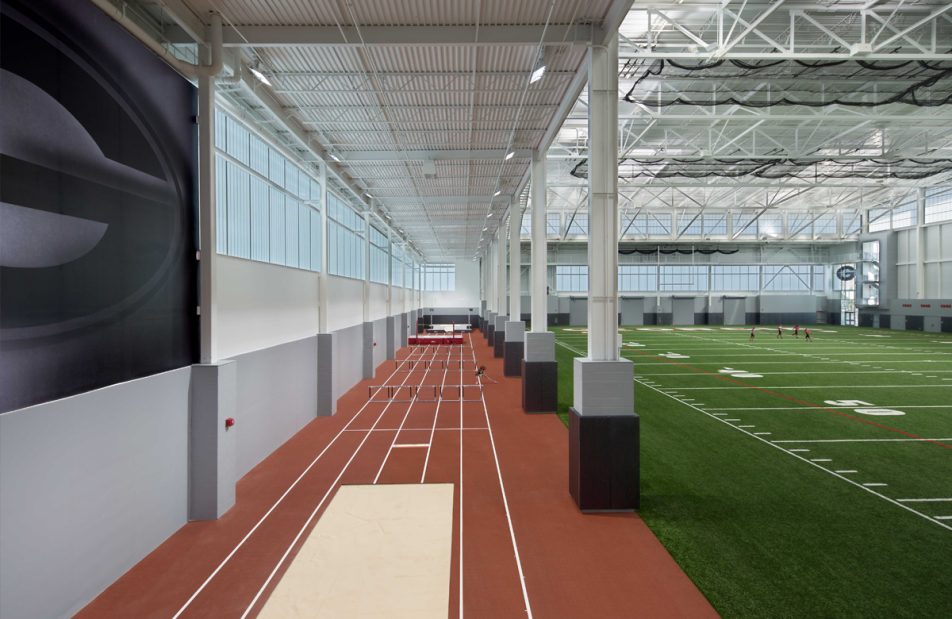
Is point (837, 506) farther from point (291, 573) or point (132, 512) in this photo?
point (132, 512)

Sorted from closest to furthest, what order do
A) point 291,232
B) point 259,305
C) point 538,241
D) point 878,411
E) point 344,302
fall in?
point 259,305 → point 291,232 → point 878,411 → point 538,241 → point 344,302

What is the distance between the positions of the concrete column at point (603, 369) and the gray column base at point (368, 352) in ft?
52.0

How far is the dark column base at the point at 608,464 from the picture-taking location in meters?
9.07

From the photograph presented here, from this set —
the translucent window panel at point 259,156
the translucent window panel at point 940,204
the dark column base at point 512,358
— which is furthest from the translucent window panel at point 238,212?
the translucent window panel at point 940,204

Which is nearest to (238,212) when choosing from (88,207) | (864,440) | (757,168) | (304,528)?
(88,207)

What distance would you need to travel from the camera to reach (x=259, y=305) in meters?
12.7

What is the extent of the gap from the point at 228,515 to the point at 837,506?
1018 centimetres

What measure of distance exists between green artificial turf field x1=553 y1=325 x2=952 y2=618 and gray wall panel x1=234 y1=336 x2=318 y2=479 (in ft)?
26.5

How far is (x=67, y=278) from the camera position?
6.37m

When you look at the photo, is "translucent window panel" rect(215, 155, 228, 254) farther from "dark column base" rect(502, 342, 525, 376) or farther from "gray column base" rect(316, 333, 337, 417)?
"dark column base" rect(502, 342, 525, 376)

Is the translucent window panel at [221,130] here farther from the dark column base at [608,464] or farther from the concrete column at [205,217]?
the dark column base at [608,464]

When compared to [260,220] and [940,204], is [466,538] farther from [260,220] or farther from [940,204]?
[940,204]

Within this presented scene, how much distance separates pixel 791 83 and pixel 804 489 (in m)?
20.9

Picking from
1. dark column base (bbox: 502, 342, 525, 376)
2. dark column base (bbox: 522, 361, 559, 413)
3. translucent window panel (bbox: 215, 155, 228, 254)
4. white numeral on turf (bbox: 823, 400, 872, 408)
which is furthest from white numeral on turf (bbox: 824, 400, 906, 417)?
translucent window panel (bbox: 215, 155, 228, 254)
